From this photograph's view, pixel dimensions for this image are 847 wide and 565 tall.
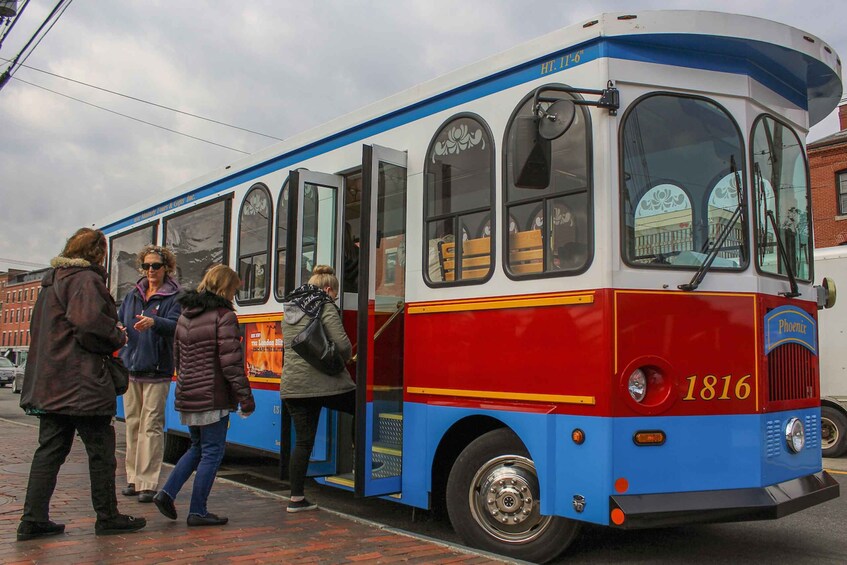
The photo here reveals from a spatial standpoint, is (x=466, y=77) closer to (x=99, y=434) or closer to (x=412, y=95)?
(x=412, y=95)

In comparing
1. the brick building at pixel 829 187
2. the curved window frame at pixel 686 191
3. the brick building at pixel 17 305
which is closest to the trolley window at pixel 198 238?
the curved window frame at pixel 686 191

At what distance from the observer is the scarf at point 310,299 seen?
577 cm

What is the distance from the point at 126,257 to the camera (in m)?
11.5

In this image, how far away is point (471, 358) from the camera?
5.26m

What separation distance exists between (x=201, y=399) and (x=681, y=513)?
10.4 feet

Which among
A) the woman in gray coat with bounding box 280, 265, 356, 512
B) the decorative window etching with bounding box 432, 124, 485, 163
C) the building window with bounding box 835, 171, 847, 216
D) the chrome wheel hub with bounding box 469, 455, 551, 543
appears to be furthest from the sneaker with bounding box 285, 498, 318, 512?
the building window with bounding box 835, 171, 847, 216

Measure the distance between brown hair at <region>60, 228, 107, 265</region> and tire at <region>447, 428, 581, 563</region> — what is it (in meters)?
2.76

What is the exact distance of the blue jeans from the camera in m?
5.29

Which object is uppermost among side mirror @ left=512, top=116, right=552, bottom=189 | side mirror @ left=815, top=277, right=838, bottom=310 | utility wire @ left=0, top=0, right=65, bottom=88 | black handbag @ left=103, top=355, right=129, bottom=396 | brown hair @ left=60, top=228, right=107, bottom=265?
utility wire @ left=0, top=0, right=65, bottom=88

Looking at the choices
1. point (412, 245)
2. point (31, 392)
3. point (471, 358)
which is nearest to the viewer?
point (31, 392)

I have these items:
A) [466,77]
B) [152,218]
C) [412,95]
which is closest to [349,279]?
[412,95]

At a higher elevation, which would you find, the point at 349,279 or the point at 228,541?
the point at 349,279

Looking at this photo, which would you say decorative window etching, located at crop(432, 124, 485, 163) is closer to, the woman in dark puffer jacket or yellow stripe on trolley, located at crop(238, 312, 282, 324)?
the woman in dark puffer jacket

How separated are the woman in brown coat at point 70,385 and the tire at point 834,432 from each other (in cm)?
937
